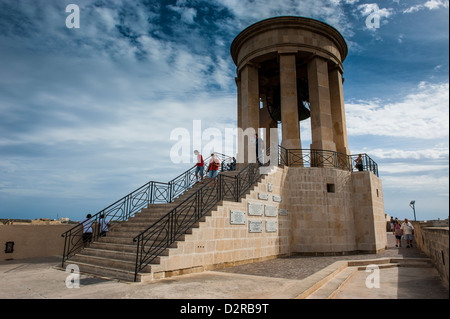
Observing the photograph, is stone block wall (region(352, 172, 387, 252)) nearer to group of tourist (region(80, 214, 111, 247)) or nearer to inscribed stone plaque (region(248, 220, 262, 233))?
inscribed stone plaque (region(248, 220, 262, 233))

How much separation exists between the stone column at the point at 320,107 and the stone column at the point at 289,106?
3.88 ft

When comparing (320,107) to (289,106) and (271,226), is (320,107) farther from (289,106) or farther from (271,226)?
(271,226)

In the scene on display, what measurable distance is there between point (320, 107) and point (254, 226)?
8.75 m

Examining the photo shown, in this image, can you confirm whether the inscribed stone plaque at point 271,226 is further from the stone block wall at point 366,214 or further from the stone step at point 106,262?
the stone step at point 106,262

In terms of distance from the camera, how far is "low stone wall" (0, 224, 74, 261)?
402 inches

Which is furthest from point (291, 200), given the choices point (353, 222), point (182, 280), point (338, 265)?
point (182, 280)

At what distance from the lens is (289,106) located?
51.3ft

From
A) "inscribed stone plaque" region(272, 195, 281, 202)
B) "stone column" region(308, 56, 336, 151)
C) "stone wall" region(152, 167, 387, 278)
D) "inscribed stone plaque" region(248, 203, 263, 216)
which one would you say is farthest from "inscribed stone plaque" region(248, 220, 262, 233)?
"stone column" region(308, 56, 336, 151)

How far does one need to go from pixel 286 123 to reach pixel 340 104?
15.1 ft

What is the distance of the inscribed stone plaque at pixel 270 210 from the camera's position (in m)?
11.2

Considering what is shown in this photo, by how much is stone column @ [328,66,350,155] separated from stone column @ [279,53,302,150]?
327 centimetres

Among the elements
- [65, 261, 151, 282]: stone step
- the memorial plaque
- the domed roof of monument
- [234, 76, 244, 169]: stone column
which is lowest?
[65, 261, 151, 282]: stone step

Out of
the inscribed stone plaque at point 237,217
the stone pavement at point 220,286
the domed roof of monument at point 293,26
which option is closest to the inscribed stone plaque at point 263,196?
the inscribed stone plaque at point 237,217
